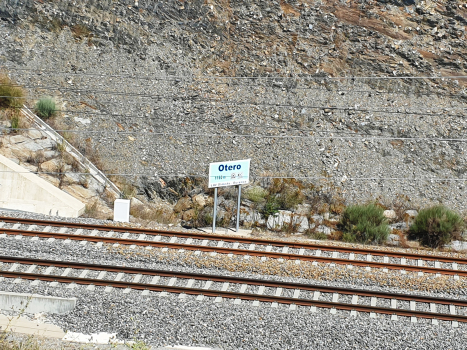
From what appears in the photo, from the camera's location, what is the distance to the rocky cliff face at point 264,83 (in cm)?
1997

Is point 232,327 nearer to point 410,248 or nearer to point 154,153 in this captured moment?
point 410,248

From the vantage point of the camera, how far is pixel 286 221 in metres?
17.9

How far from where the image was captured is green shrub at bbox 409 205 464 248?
1694 cm

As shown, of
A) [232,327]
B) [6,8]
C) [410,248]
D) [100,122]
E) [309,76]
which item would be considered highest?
[6,8]

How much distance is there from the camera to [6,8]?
944 inches

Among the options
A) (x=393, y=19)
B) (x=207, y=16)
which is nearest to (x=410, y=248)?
(x=393, y=19)

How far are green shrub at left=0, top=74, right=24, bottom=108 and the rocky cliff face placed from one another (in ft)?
2.43

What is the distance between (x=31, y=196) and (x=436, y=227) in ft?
38.4

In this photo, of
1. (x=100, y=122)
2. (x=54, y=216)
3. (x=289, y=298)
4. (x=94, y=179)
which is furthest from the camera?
(x=100, y=122)

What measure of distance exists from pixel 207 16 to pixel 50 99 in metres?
7.03

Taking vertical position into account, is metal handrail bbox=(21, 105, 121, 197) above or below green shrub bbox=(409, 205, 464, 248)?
above

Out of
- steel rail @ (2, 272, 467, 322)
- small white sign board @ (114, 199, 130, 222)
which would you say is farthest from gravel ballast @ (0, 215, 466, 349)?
small white sign board @ (114, 199, 130, 222)

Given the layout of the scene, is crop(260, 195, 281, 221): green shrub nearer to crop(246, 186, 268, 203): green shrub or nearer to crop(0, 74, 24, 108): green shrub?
crop(246, 186, 268, 203): green shrub

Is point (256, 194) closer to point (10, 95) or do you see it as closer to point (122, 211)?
point (122, 211)
